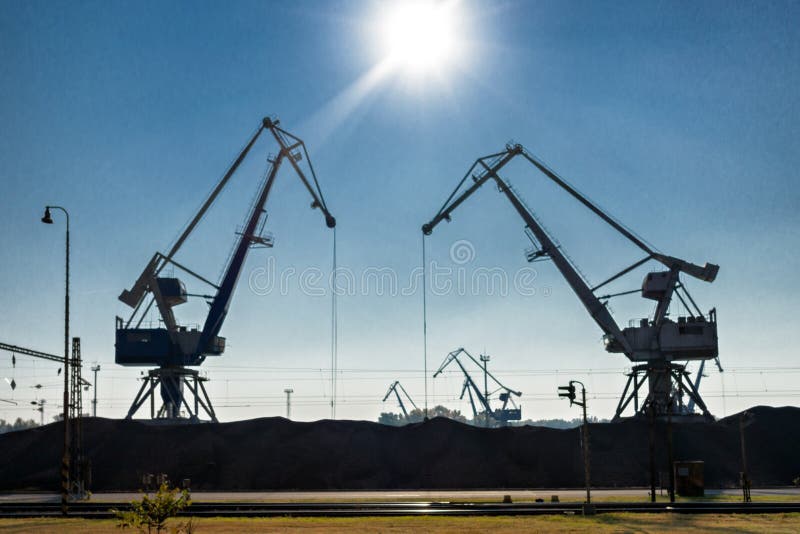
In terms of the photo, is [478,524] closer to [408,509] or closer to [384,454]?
[408,509]

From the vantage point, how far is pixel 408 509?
38.4 metres

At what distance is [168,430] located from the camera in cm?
7919

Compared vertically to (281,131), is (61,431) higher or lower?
lower

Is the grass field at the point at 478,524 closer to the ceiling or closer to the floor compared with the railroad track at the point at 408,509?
closer to the ceiling

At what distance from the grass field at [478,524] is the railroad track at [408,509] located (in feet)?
5.85

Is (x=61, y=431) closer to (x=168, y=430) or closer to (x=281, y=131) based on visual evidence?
(x=168, y=430)

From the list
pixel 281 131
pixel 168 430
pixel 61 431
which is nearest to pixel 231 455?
pixel 168 430

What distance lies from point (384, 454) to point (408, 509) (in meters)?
35.1

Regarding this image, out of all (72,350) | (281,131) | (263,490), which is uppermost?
(281,131)

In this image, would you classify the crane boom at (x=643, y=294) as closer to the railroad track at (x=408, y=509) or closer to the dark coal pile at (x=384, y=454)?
the dark coal pile at (x=384, y=454)

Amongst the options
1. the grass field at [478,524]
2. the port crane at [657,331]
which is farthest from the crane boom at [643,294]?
the grass field at [478,524]

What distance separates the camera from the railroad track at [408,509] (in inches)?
1415

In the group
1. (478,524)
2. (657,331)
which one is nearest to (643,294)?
(657,331)

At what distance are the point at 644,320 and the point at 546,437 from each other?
53.4 feet
